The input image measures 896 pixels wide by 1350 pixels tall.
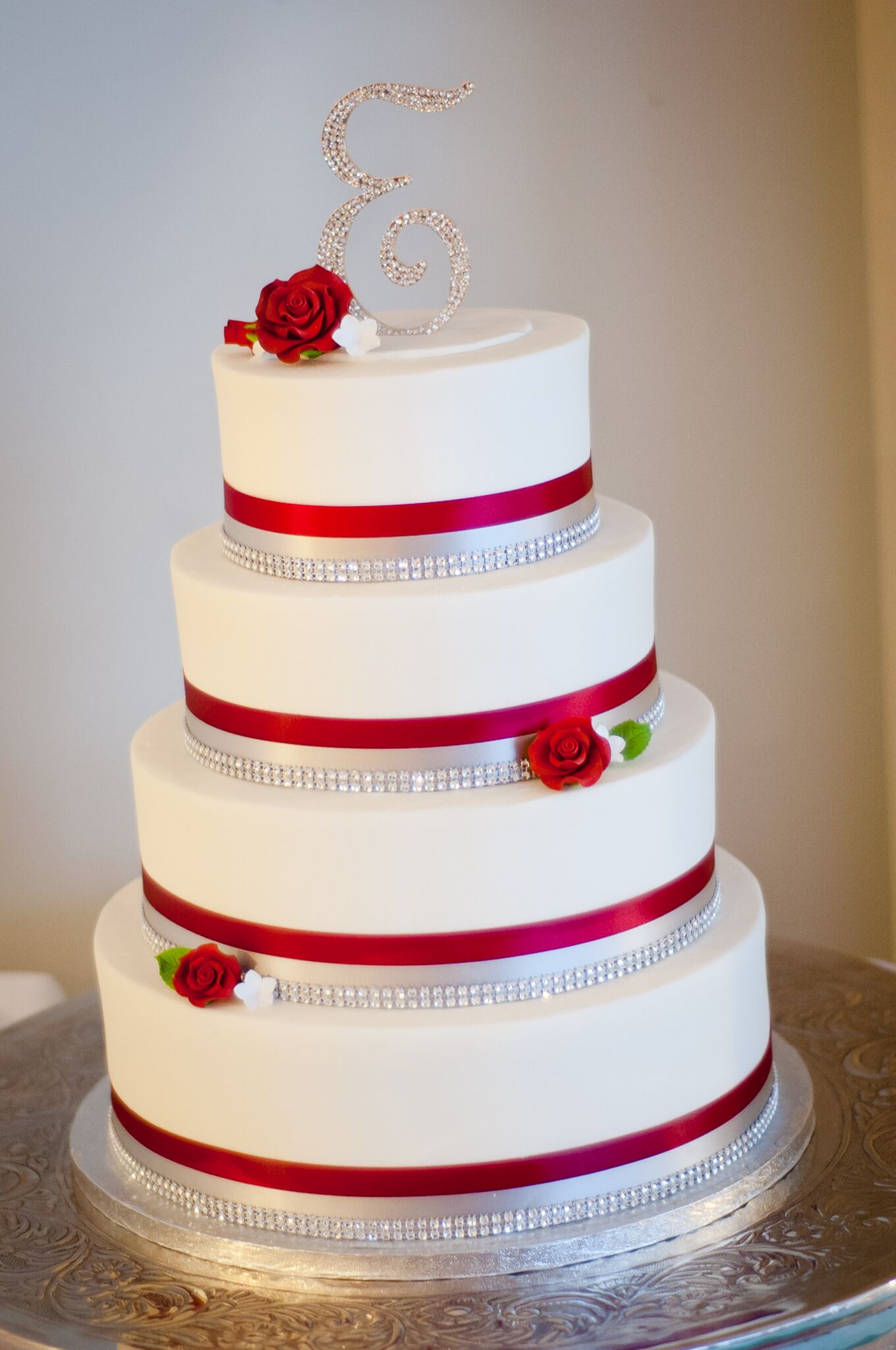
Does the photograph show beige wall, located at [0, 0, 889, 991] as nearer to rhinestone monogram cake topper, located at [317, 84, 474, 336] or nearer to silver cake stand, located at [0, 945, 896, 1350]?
rhinestone monogram cake topper, located at [317, 84, 474, 336]

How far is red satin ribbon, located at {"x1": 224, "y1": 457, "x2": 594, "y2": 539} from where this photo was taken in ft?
7.65

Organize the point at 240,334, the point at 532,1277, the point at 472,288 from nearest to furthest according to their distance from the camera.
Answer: the point at 532,1277
the point at 240,334
the point at 472,288

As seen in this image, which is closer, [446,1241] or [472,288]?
[446,1241]

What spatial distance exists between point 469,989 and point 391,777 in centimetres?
33

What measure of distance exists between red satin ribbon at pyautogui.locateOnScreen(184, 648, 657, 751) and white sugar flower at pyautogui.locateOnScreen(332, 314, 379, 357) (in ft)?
1.85

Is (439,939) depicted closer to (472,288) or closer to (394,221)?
(394,221)

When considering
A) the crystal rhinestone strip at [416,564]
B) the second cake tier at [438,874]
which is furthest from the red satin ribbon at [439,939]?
the crystal rhinestone strip at [416,564]

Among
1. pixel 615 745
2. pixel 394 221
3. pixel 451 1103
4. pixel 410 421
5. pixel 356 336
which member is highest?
pixel 394 221

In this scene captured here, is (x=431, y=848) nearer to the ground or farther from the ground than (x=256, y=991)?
farther from the ground

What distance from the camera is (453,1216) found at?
2.38 metres

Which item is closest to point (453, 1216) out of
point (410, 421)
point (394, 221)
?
point (410, 421)

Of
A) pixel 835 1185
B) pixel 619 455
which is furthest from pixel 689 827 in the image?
pixel 619 455

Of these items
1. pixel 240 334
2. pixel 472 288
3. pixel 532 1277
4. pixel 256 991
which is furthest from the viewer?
pixel 472 288

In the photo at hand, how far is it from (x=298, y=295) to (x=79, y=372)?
1725mm
